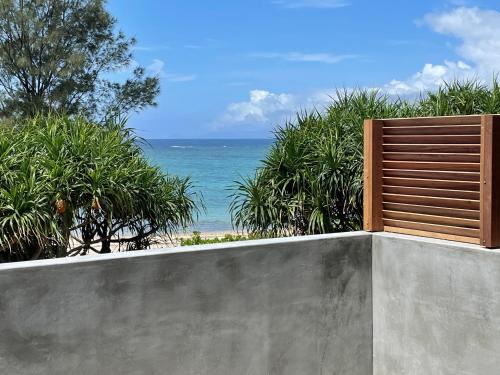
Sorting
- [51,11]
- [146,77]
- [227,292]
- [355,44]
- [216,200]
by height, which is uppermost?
[355,44]

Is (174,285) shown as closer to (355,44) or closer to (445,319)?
(445,319)

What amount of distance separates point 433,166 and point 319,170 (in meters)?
2.42

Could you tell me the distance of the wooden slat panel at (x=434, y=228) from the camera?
392 cm

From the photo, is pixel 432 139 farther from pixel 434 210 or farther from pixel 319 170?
pixel 319 170

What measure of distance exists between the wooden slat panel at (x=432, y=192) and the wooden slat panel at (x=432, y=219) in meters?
0.15

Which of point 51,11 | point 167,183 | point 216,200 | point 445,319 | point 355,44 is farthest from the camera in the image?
point 355,44

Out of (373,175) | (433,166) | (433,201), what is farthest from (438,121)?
(373,175)

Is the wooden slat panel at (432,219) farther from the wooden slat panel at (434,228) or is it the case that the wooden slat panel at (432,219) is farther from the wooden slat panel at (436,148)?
the wooden slat panel at (436,148)

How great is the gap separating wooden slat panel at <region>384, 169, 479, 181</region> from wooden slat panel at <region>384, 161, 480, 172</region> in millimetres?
26

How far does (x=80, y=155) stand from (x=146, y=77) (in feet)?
57.0

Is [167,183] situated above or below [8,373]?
above

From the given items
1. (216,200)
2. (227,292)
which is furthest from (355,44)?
(227,292)

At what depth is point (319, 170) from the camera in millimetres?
6531

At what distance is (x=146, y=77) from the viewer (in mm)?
22328
